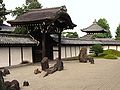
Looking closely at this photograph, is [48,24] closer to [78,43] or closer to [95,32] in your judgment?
[78,43]

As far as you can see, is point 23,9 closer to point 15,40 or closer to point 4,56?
point 15,40

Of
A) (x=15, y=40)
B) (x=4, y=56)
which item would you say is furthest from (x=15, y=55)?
(x=4, y=56)

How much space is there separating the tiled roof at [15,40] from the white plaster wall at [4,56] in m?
0.76

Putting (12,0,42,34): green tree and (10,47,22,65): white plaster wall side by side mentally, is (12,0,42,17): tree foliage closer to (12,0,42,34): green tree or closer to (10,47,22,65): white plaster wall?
(12,0,42,34): green tree

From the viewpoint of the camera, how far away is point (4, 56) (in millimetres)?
30375

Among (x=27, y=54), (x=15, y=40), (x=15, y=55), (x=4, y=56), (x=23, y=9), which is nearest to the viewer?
(x=4, y=56)

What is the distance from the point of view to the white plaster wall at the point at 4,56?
1179 inches

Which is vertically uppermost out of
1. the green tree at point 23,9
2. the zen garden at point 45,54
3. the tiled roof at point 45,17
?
the green tree at point 23,9

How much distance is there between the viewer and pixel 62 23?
126ft

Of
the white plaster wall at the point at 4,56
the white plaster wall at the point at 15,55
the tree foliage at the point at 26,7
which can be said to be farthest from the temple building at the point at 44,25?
the tree foliage at the point at 26,7

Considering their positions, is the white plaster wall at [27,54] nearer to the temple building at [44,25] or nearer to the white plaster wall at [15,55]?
the white plaster wall at [15,55]

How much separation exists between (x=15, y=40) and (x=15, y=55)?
1.77 metres

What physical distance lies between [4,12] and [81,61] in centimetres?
1784

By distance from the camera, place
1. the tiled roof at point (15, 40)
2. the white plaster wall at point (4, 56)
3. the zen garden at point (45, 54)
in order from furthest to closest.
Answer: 1. the tiled roof at point (15, 40)
2. the white plaster wall at point (4, 56)
3. the zen garden at point (45, 54)
